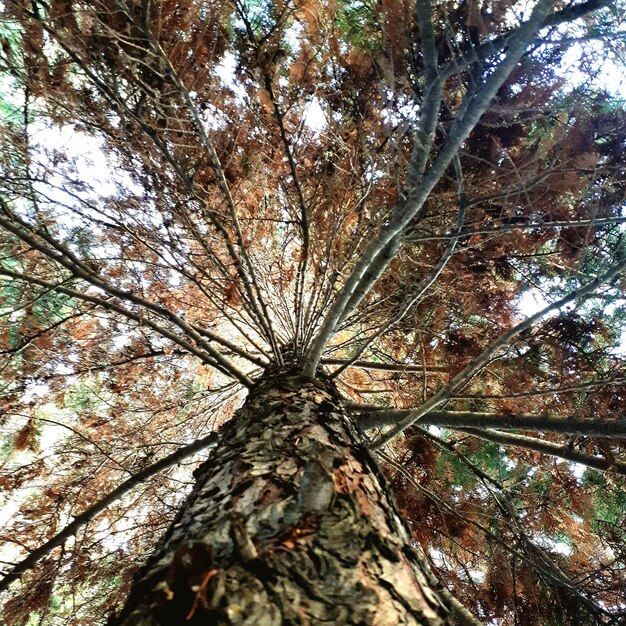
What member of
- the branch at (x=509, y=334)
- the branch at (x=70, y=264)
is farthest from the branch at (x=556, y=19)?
the branch at (x=70, y=264)

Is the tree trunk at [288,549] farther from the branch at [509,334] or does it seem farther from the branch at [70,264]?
the branch at [70,264]

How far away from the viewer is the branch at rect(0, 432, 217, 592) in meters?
2.54

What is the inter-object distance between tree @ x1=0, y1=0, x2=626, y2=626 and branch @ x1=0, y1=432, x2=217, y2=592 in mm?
18

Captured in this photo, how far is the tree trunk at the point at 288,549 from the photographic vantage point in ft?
2.96

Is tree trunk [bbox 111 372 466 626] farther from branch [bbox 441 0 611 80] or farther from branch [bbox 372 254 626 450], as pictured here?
branch [bbox 441 0 611 80]

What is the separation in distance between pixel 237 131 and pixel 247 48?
499mm

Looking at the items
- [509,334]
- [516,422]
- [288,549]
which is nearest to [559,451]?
[516,422]

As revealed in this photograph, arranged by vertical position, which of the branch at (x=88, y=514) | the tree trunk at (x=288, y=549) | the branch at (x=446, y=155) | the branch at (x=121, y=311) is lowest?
the tree trunk at (x=288, y=549)

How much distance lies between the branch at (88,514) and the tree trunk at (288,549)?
1.29 metres

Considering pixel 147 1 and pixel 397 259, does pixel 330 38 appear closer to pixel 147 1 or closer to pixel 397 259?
pixel 147 1

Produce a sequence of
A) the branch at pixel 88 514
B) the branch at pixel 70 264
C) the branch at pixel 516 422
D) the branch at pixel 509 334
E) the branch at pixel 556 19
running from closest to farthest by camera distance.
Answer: the branch at pixel 556 19
the branch at pixel 509 334
the branch at pixel 516 422
the branch at pixel 70 264
the branch at pixel 88 514

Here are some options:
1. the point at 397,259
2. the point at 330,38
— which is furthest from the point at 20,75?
the point at 397,259

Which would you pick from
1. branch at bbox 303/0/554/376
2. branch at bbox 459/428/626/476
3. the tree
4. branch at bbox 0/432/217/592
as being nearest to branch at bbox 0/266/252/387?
the tree

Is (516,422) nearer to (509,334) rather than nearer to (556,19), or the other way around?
(509,334)
